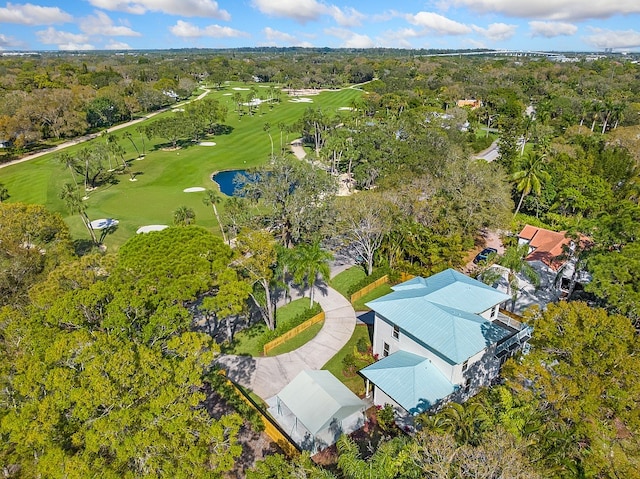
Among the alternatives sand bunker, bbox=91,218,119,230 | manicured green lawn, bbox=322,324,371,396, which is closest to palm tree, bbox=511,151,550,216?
manicured green lawn, bbox=322,324,371,396

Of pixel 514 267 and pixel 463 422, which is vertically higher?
pixel 463 422

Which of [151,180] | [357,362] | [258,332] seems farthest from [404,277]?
[151,180]

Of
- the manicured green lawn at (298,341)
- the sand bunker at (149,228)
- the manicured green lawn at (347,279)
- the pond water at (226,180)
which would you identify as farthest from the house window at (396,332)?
the pond water at (226,180)

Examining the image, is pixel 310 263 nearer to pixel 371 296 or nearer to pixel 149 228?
pixel 371 296

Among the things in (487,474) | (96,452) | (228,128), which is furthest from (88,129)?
(487,474)

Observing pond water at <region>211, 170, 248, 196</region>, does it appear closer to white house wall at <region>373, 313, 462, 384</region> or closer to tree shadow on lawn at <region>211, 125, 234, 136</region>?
tree shadow on lawn at <region>211, 125, 234, 136</region>

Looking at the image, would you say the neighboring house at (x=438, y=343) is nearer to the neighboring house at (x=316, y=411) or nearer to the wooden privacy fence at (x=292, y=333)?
the neighboring house at (x=316, y=411)
